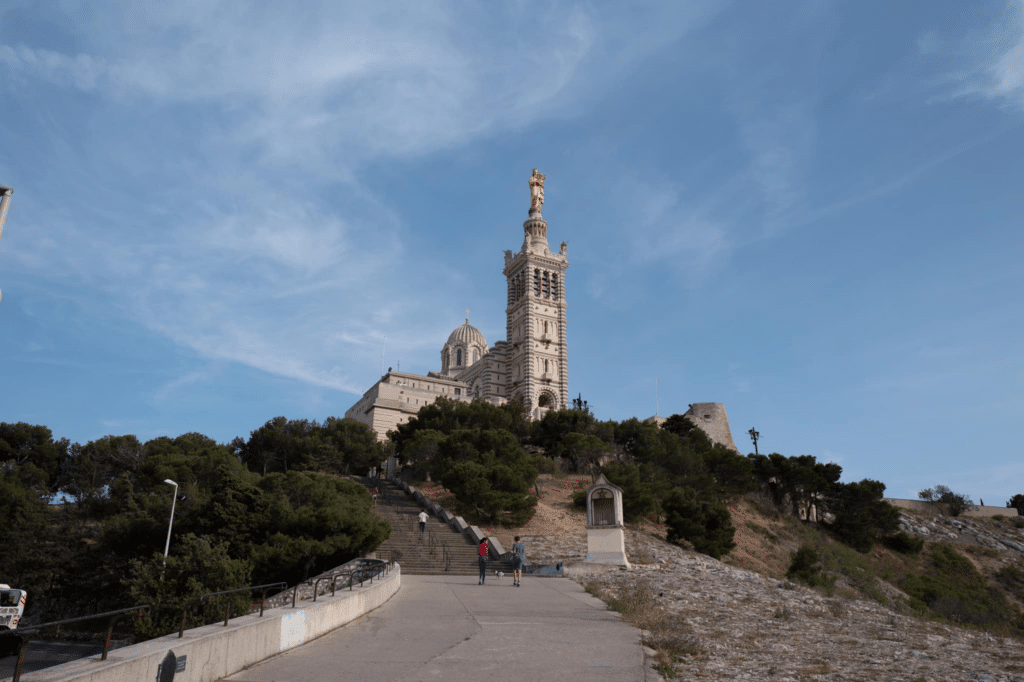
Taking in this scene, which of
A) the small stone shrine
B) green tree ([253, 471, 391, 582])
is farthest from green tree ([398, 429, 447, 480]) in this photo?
the small stone shrine

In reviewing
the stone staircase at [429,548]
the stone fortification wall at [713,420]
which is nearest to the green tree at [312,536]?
the stone staircase at [429,548]

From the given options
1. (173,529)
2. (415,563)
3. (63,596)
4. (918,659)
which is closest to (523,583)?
(415,563)

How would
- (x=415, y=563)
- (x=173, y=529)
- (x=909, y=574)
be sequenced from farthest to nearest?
(x=909, y=574), (x=173, y=529), (x=415, y=563)

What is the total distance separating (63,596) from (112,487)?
11691 millimetres

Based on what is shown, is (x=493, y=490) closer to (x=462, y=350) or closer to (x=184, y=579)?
(x=184, y=579)

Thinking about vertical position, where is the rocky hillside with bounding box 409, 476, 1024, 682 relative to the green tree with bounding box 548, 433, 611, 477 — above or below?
below

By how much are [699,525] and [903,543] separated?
2923cm

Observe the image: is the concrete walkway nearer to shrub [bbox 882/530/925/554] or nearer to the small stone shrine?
the small stone shrine

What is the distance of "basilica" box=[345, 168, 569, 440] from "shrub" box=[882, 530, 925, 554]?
107 feet

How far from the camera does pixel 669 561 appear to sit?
24.2 meters

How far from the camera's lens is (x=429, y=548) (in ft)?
85.5

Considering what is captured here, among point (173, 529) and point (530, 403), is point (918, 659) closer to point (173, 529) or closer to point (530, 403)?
point (173, 529)

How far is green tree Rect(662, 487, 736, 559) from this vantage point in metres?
31.7

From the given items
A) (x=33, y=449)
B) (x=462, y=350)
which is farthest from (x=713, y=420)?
(x=33, y=449)
